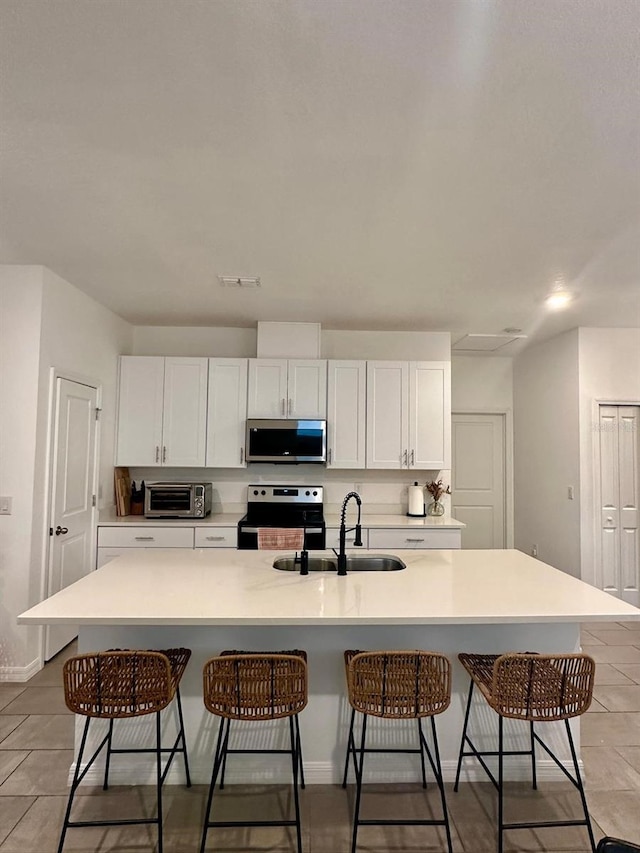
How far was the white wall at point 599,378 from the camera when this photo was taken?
14.9 feet

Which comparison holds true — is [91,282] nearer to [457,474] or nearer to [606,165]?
[606,165]

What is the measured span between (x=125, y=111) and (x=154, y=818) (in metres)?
2.66

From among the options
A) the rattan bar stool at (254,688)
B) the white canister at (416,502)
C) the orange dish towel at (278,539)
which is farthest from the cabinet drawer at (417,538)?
the rattan bar stool at (254,688)

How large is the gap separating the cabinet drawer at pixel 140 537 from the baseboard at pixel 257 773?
1.86m

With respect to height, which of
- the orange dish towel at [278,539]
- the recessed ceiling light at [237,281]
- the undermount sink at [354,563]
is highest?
the recessed ceiling light at [237,281]

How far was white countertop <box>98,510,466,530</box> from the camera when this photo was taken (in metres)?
3.96

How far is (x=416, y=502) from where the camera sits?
4469mm

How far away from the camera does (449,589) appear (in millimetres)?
2139

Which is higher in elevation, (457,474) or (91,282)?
(91,282)

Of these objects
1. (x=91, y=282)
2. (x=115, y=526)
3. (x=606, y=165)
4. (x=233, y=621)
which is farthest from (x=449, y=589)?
(x=91, y=282)

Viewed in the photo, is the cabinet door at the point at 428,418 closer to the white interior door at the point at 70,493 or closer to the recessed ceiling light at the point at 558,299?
the recessed ceiling light at the point at 558,299

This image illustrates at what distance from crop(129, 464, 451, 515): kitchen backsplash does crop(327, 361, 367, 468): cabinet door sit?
0.32 m

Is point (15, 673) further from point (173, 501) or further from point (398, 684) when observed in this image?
point (398, 684)

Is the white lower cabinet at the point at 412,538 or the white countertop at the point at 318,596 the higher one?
the white countertop at the point at 318,596
